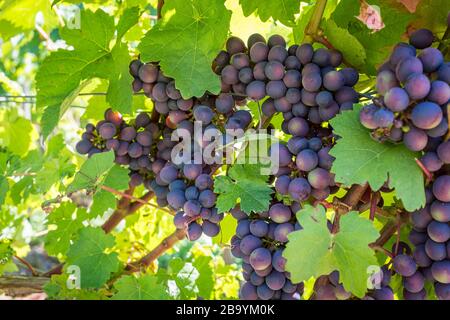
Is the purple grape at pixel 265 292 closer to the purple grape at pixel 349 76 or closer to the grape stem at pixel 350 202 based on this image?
the grape stem at pixel 350 202

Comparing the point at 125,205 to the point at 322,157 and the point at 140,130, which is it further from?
the point at 322,157

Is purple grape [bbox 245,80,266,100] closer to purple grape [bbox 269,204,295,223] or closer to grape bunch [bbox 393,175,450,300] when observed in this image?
purple grape [bbox 269,204,295,223]

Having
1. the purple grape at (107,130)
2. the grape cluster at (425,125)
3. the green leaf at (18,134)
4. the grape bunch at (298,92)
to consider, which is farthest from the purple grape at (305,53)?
the green leaf at (18,134)

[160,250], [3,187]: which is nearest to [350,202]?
[160,250]

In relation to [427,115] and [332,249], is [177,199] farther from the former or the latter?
[427,115]

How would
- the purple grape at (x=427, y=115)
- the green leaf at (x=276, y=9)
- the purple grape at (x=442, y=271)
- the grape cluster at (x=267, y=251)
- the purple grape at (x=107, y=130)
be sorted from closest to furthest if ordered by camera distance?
the purple grape at (x=427, y=115)
the purple grape at (x=442, y=271)
the grape cluster at (x=267, y=251)
the green leaf at (x=276, y=9)
the purple grape at (x=107, y=130)

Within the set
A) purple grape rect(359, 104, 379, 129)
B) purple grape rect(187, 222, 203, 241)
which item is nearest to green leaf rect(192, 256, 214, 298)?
purple grape rect(187, 222, 203, 241)
